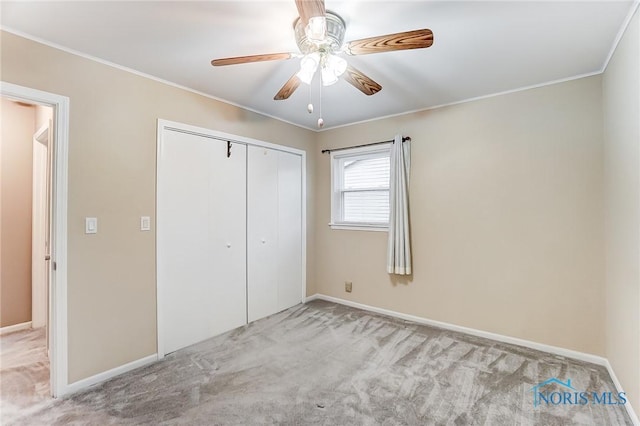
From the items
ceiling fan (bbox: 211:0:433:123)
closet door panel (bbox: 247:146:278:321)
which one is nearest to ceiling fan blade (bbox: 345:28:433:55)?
ceiling fan (bbox: 211:0:433:123)

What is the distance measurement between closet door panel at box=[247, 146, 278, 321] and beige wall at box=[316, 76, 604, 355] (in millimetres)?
1281

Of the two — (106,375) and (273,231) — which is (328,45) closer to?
(273,231)

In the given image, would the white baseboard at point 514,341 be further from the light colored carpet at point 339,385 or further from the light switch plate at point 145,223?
the light switch plate at point 145,223

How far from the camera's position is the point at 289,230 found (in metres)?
3.88

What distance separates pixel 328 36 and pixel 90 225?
6.93ft

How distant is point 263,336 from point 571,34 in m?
3.42

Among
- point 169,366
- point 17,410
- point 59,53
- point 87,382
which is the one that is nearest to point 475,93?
point 59,53

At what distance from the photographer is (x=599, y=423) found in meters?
1.77

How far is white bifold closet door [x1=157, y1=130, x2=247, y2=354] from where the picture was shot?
263 centimetres

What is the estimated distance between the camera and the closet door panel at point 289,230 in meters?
3.76

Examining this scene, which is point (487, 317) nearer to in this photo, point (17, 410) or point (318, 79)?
point (318, 79)

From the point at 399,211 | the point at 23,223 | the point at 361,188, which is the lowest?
the point at 23,223

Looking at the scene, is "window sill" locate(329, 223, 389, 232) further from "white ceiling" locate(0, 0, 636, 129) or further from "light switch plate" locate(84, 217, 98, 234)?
"light switch plate" locate(84, 217, 98, 234)

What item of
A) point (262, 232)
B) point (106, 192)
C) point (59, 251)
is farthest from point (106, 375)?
point (262, 232)
